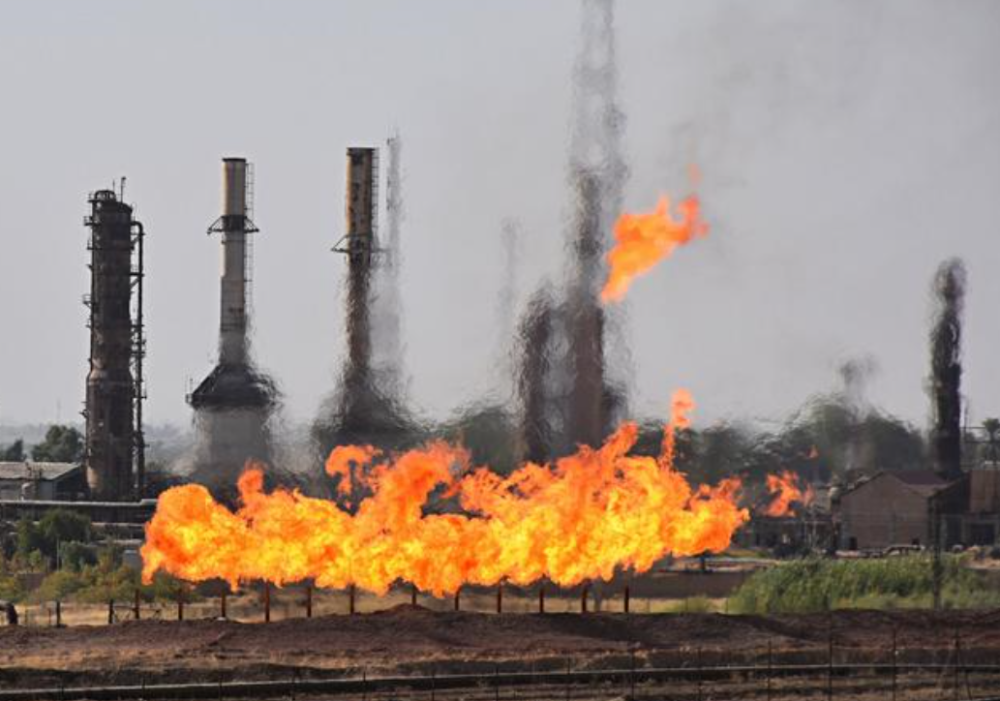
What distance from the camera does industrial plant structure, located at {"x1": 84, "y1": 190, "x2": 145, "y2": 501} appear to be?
128375 millimetres

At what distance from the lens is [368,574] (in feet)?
268

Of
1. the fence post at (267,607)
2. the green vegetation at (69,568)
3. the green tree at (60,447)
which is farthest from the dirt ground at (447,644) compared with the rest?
the green tree at (60,447)

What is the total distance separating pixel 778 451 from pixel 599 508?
1448 inches

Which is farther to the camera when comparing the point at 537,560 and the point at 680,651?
the point at 537,560

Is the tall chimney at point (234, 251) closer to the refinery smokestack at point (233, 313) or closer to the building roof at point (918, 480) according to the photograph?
the refinery smokestack at point (233, 313)

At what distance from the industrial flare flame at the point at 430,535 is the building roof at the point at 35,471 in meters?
52.2

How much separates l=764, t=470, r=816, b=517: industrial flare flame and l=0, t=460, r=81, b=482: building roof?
3911 cm

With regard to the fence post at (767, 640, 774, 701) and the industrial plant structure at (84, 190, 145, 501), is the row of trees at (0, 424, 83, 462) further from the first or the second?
the fence post at (767, 640, 774, 701)

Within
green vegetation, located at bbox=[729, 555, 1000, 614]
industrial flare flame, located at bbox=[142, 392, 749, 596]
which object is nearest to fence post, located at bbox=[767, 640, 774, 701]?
industrial flare flame, located at bbox=[142, 392, 749, 596]

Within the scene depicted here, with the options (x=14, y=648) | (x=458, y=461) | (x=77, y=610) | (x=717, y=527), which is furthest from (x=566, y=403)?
(x=14, y=648)

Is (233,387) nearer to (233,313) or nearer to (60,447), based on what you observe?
(233,313)

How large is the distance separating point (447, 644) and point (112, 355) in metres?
59.1

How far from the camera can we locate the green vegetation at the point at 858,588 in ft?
292

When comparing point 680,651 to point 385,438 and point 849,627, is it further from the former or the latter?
point 385,438
